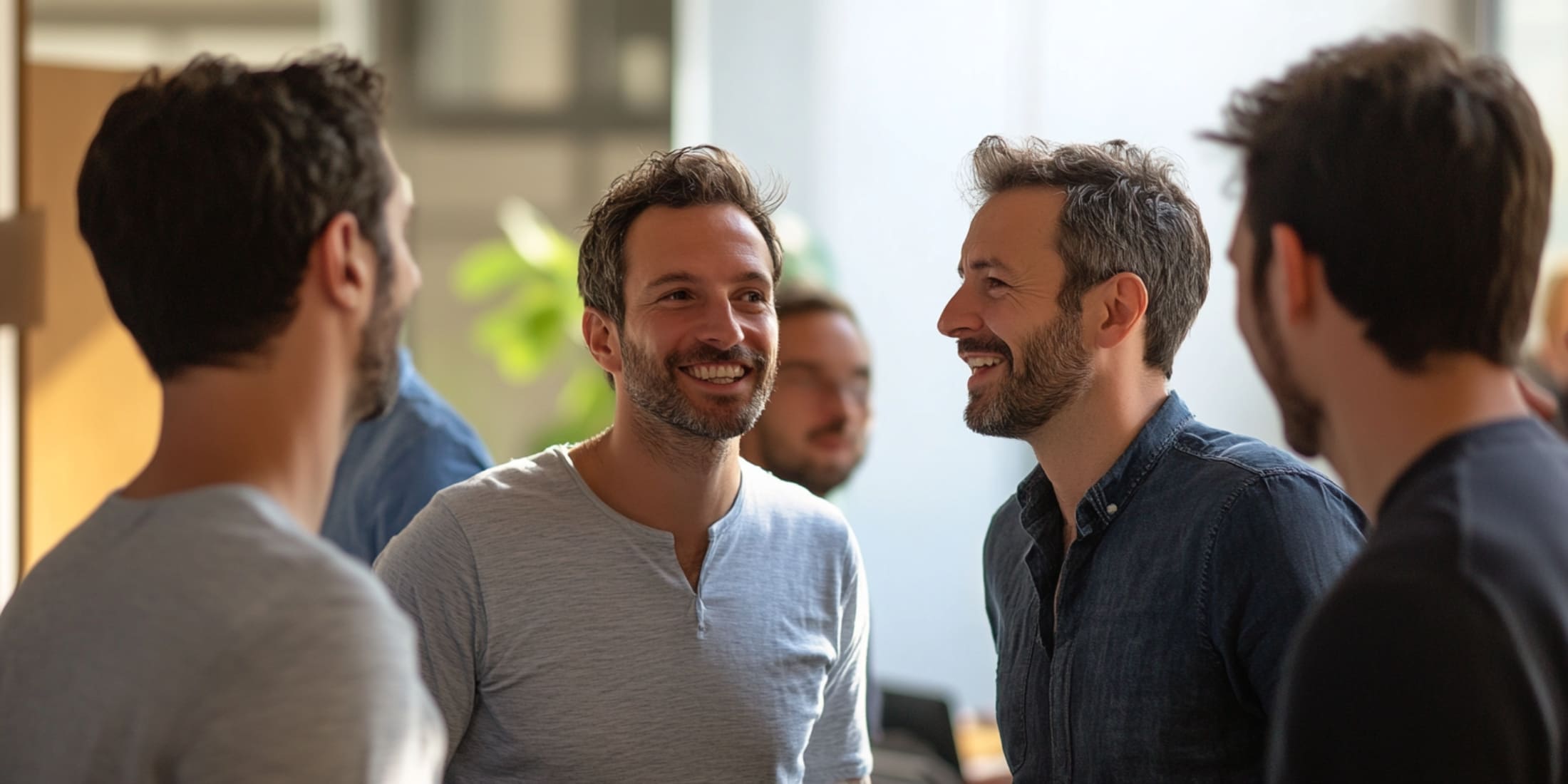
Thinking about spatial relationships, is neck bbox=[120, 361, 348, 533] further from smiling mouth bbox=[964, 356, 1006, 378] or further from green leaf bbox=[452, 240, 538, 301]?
green leaf bbox=[452, 240, 538, 301]

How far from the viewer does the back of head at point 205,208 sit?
117 cm

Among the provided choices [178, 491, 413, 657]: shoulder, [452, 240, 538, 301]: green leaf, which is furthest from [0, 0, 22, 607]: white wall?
[178, 491, 413, 657]: shoulder

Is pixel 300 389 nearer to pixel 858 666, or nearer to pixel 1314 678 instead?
pixel 1314 678

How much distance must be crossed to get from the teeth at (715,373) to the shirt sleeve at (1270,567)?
0.72 metres

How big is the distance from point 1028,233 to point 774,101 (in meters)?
3.43

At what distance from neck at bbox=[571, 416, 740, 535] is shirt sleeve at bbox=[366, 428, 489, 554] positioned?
0.44m

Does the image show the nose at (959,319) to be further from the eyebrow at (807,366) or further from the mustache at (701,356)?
the eyebrow at (807,366)

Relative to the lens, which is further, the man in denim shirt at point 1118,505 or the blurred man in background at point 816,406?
the blurred man in background at point 816,406

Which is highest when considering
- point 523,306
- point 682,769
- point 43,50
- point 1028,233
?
point 43,50

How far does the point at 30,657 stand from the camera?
1.12 m

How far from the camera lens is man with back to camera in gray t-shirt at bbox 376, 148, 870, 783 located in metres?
1.77

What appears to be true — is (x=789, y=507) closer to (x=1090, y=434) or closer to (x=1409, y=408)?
(x=1090, y=434)

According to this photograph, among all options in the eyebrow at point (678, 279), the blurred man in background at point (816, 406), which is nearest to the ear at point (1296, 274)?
the eyebrow at point (678, 279)

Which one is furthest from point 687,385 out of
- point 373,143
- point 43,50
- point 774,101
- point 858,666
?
point 774,101
